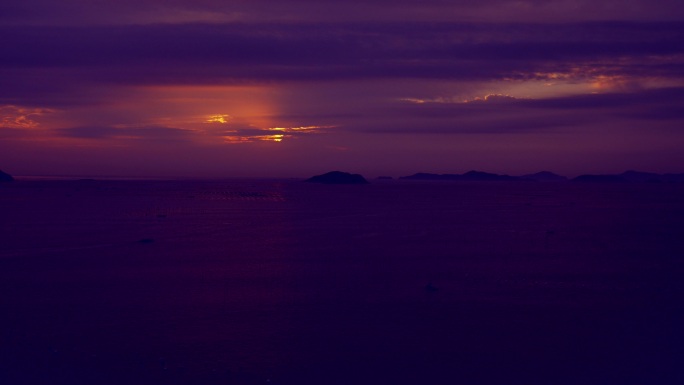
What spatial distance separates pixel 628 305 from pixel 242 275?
354 inches

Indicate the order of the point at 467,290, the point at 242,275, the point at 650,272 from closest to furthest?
the point at 467,290
the point at 242,275
the point at 650,272

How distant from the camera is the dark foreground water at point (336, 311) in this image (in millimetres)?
9664

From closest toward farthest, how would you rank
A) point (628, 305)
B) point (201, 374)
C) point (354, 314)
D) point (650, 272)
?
point (201, 374), point (354, 314), point (628, 305), point (650, 272)

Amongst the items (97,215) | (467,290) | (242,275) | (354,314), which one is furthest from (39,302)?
(97,215)

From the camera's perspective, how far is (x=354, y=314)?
1271cm

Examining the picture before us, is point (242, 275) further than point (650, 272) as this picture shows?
No

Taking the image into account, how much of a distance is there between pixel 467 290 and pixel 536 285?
1.91 m

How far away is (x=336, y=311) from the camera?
42.5 feet

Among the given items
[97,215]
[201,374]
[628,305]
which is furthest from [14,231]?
[628,305]

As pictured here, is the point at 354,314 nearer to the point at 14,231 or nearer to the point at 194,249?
the point at 194,249

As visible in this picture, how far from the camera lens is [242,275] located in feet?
55.6

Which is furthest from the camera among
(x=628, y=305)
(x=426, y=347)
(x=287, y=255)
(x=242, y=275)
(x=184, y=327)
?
(x=287, y=255)

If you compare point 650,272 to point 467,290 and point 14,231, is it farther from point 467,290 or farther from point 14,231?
point 14,231

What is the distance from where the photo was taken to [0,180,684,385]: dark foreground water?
9664 mm
